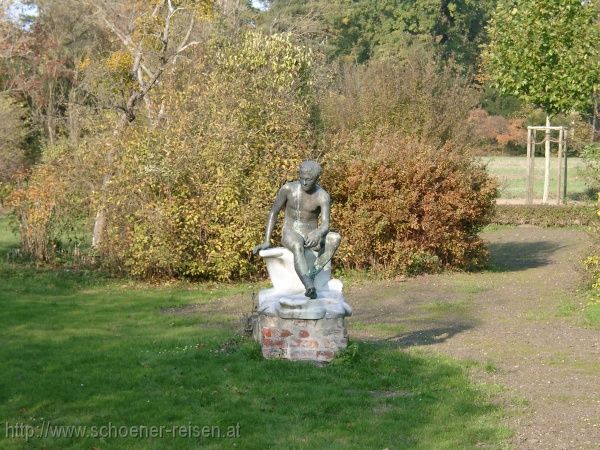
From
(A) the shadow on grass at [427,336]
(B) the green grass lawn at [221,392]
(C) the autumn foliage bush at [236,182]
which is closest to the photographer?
(B) the green grass lawn at [221,392]

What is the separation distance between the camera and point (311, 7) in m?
47.8

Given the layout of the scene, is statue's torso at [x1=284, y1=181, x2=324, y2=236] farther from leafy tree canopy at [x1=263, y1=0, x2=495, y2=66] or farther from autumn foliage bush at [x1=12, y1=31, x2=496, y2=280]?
leafy tree canopy at [x1=263, y1=0, x2=495, y2=66]

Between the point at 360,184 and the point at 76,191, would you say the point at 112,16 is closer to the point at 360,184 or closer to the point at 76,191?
the point at 76,191

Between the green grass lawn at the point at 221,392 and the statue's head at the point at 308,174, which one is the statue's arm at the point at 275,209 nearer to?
the statue's head at the point at 308,174

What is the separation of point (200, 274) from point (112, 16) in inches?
640

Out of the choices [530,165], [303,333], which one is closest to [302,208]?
[303,333]

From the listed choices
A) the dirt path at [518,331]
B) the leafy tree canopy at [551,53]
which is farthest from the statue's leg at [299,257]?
the leafy tree canopy at [551,53]

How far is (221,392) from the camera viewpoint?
9.80 m

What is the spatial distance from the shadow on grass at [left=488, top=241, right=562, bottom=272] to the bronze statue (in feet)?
34.5

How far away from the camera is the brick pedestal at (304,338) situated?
1102cm

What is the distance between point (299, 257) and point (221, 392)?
2193 mm

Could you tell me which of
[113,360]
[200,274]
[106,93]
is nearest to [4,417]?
[113,360]

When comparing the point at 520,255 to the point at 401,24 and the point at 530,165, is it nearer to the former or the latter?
the point at 530,165

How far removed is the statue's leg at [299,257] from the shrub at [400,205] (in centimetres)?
783
